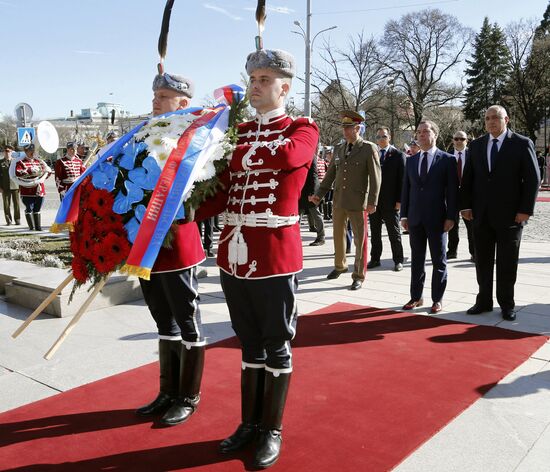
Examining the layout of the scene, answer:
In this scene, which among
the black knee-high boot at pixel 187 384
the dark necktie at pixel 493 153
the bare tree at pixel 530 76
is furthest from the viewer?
the bare tree at pixel 530 76

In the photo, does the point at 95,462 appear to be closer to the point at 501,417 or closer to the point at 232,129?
the point at 232,129

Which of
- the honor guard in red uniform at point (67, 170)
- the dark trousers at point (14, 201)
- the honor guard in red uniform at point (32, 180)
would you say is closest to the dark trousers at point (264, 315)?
the honor guard in red uniform at point (67, 170)

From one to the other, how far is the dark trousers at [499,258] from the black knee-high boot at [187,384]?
3351 mm

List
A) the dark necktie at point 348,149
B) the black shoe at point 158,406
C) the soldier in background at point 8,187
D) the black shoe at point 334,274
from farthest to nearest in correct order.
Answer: the soldier in background at point 8,187, the black shoe at point 334,274, the dark necktie at point 348,149, the black shoe at point 158,406

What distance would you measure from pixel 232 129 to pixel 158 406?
172cm

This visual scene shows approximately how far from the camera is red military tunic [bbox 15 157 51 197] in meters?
11.6

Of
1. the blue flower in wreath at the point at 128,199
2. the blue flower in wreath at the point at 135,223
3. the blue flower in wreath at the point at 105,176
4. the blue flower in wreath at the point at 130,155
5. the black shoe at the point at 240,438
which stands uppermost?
the blue flower in wreath at the point at 130,155

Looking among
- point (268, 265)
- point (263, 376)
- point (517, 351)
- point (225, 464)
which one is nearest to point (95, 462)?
point (225, 464)

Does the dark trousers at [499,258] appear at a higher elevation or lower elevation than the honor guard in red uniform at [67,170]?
lower

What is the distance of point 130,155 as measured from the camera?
302 centimetres

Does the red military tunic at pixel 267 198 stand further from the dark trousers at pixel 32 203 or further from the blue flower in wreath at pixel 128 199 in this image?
the dark trousers at pixel 32 203

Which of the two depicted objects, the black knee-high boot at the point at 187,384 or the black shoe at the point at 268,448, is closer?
the black shoe at the point at 268,448

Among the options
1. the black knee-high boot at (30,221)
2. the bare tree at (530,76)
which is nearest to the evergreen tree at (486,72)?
the bare tree at (530,76)

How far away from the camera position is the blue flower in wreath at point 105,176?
2986 millimetres
